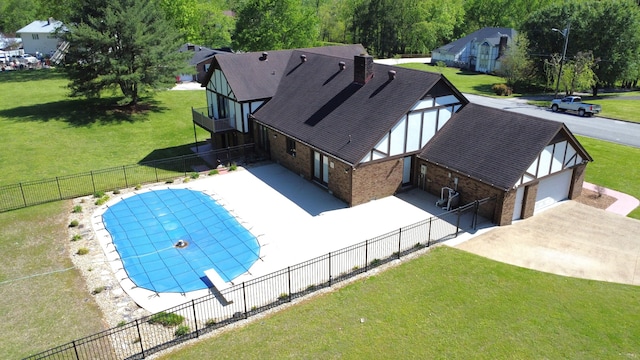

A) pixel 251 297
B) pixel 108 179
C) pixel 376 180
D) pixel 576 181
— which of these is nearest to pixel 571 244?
pixel 576 181

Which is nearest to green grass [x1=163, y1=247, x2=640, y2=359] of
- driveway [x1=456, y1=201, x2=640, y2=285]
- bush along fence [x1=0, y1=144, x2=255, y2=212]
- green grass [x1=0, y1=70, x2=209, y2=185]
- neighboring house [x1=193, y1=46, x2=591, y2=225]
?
driveway [x1=456, y1=201, x2=640, y2=285]

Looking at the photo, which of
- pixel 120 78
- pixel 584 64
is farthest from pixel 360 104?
pixel 584 64

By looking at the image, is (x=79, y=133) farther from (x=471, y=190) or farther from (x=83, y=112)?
(x=471, y=190)

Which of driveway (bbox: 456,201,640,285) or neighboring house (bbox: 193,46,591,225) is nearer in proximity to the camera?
driveway (bbox: 456,201,640,285)

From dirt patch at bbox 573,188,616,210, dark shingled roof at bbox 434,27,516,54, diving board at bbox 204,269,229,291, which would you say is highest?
dark shingled roof at bbox 434,27,516,54

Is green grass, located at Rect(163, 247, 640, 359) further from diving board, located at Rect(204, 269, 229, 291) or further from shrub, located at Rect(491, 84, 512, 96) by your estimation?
shrub, located at Rect(491, 84, 512, 96)

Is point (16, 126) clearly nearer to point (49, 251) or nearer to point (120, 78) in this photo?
point (120, 78)

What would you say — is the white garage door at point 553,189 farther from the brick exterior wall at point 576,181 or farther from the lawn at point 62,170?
the lawn at point 62,170
